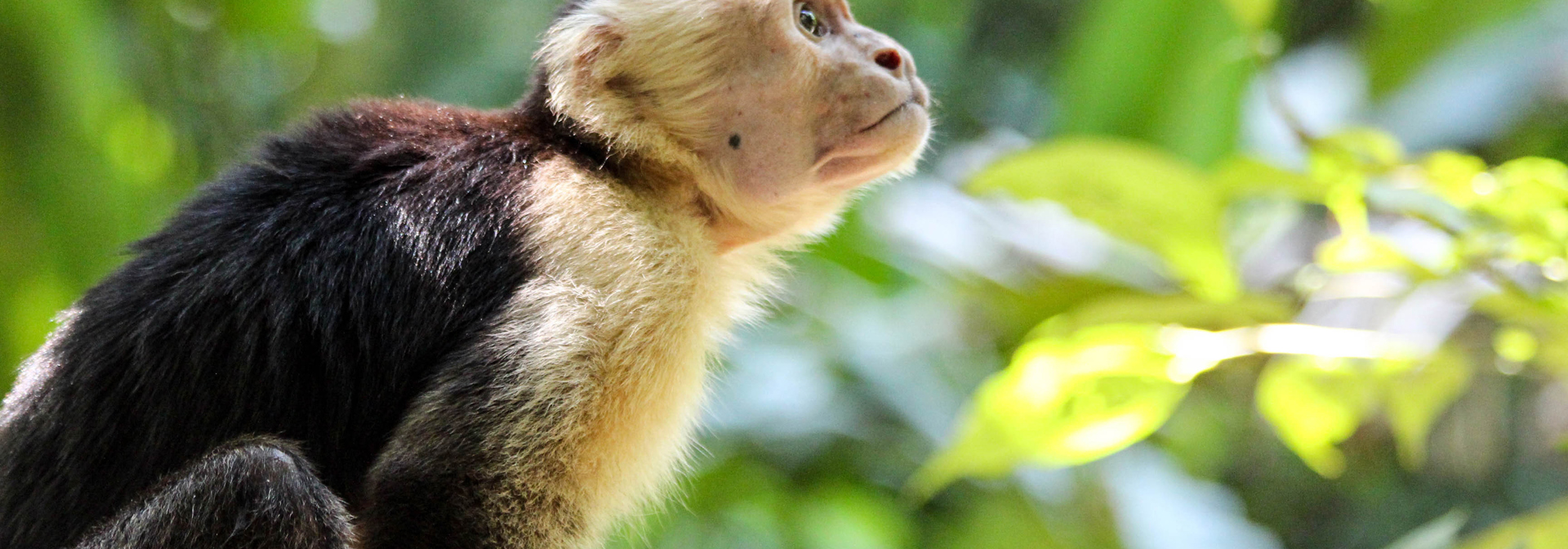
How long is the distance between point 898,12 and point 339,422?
243 centimetres

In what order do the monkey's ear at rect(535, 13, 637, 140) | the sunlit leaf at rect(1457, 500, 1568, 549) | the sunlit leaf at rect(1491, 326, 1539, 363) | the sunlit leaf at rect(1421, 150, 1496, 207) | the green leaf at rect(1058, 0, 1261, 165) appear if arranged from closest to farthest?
1. the sunlit leaf at rect(1457, 500, 1568, 549)
2. the sunlit leaf at rect(1421, 150, 1496, 207)
3. the sunlit leaf at rect(1491, 326, 1539, 363)
4. the monkey's ear at rect(535, 13, 637, 140)
5. the green leaf at rect(1058, 0, 1261, 165)

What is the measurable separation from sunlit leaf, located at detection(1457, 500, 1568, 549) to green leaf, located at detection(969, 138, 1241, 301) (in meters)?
0.36

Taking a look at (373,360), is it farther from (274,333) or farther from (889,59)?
(889,59)

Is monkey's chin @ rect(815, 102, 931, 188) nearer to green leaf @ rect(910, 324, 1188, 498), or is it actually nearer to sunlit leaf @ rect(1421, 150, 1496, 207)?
green leaf @ rect(910, 324, 1188, 498)

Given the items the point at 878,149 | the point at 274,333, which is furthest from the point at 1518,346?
the point at 274,333

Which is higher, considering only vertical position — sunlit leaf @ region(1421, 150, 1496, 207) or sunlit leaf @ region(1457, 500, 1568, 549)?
sunlit leaf @ region(1421, 150, 1496, 207)

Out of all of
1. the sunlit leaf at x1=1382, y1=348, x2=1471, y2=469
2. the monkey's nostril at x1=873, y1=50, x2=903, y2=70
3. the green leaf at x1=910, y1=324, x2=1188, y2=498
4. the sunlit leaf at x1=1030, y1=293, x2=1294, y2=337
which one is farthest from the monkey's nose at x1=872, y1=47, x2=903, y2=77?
the sunlit leaf at x1=1382, y1=348, x2=1471, y2=469

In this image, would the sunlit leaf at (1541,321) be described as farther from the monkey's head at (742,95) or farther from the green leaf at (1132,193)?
the monkey's head at (742,95)

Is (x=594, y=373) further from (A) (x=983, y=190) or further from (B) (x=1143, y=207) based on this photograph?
(B) (x=1143, y=207)

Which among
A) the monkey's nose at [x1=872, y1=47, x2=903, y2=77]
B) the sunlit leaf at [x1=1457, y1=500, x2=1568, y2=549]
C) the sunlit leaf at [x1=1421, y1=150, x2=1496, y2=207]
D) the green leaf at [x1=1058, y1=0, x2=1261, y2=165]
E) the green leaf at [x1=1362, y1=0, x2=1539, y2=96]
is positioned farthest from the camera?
the green leaf at [x1=1058, y1=0, x2=1261, y2=165]

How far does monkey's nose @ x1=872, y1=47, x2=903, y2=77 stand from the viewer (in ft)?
5.83

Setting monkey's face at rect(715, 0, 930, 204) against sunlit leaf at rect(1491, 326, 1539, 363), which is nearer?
sunlit leaf at rect(1491, 326, 1539, 363)

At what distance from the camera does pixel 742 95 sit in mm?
1735

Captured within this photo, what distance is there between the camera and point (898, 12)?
348 centimetres
